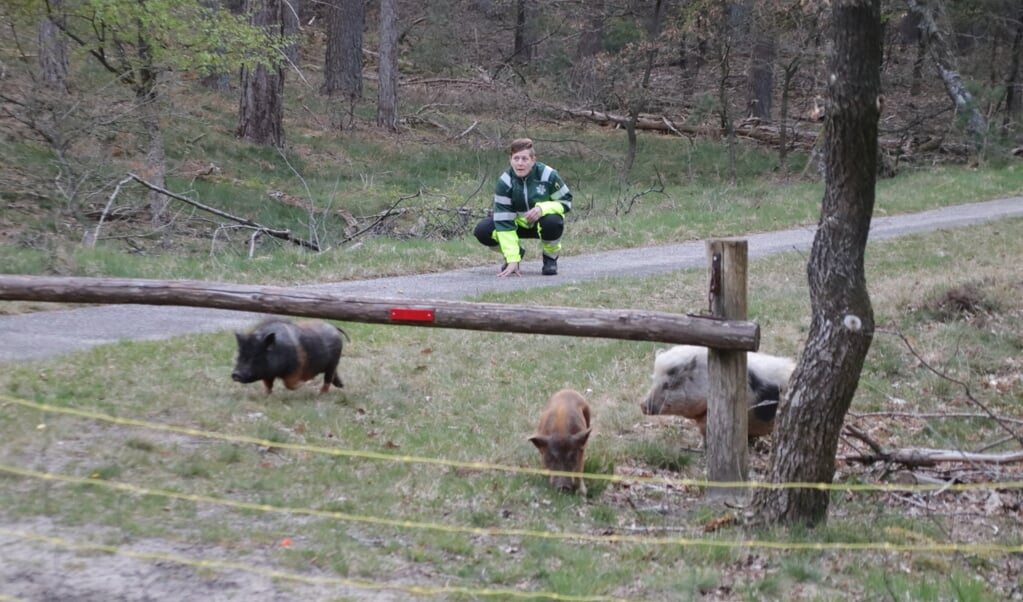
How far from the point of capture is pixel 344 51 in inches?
1159

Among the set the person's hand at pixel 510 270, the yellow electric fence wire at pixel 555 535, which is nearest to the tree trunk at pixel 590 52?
the person's hand at pixel 510 270

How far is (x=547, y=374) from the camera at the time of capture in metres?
9.37

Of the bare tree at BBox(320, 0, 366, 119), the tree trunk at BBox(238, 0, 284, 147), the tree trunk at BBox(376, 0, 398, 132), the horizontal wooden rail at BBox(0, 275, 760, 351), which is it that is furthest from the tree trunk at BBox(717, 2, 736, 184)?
the horizontal wooden rail at BBox(0, 275, 760, 351)

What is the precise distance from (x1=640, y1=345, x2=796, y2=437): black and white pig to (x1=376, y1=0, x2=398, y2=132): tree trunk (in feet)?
69.2

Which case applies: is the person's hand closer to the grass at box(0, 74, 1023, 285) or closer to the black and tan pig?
the grass at box(0, 74, 1023, 285)

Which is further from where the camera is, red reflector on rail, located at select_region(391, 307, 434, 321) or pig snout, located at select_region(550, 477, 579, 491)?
pig snout, located at select_region(550, 477, 579, 491)

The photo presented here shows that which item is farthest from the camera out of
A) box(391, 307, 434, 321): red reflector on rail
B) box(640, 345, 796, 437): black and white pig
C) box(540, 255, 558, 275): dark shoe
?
box(540, 255, 558, 275): dark shoe

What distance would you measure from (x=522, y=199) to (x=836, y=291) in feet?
24.5

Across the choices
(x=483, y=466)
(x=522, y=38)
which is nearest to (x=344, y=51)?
(x=522, y=38)

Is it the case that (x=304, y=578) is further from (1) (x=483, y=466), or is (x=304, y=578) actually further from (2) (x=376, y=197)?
(2) (x=376, y=197)

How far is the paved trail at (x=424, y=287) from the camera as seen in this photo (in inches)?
382

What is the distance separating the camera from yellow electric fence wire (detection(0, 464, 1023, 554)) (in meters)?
5.70

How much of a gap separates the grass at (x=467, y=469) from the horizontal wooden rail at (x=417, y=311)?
853 mm

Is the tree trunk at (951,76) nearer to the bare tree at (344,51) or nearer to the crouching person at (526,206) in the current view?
the bare tree at (344,51)
